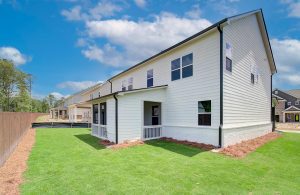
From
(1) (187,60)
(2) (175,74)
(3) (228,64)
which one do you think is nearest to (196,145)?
(3) (228,64)

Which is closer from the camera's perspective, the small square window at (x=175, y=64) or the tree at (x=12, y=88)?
the small square window at (x=175, y=64)

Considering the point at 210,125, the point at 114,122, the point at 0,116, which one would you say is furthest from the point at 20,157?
the point at 210,125

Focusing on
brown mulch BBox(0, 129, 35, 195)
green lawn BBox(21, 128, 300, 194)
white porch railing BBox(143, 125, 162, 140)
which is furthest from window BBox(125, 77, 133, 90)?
brown mulch BBox(0, 129, 35, 195)

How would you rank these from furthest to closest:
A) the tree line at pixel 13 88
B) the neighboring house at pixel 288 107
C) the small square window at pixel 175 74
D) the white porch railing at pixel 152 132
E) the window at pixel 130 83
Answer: the neighboring house at pixel 288 107 < the tree line at pixel 13 88 < the window at pixel 130 83 < the small square window at pixel 175 74 < the white porch railing at pixel 152 132

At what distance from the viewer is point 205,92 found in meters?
10.3

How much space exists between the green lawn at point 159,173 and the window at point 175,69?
5285mm

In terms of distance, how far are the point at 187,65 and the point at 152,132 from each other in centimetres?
478

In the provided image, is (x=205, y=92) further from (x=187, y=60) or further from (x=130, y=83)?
(x=130, y=83)

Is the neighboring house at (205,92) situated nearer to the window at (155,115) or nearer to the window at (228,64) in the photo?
the window at (228,64)

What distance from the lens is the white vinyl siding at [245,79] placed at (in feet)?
33.8

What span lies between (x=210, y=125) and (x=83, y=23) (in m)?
11.6

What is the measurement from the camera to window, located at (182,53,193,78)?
11.3 metres

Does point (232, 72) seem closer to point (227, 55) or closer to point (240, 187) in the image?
point (227, 55)

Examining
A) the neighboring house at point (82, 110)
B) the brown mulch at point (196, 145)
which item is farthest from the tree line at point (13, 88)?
the brown mulch at point (196, 145)
